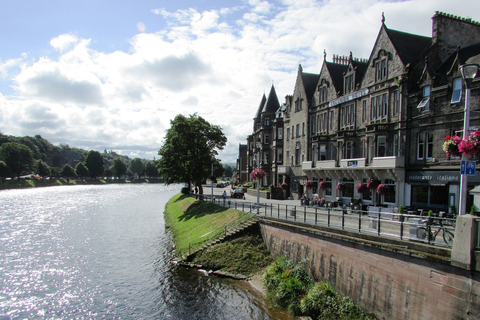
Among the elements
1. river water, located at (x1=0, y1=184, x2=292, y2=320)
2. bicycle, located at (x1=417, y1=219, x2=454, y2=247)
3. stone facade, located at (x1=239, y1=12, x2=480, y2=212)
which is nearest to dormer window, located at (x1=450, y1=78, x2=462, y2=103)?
stone facade, located at (x1=239, y1=12, x2=480, y2=212)

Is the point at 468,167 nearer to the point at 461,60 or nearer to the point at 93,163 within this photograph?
the point at 461,60

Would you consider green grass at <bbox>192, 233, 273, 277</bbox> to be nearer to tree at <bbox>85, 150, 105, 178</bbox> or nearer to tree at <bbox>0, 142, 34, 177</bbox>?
tree at <bbox>0, 142, 34, 177</bbox>

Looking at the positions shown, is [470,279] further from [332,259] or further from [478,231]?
[332,259]

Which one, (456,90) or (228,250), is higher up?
(456,90)

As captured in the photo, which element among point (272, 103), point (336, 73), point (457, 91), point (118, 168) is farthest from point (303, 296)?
point (118, 168)

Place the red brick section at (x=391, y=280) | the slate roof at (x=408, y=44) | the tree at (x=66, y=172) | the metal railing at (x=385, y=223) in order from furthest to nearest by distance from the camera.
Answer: the tree at (x=66, y=172) → the slate roof at (x=408, y=44) → the metal railing at (x=385, y=223) → the red brick section at (x=391, y=280)

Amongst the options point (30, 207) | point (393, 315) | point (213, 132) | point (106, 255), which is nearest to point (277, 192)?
point (213, 132)

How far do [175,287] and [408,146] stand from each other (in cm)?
2060

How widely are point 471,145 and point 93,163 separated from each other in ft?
A: 500

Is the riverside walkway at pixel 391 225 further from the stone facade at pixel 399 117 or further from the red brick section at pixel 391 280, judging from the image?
the stone facade at pixel 399 117

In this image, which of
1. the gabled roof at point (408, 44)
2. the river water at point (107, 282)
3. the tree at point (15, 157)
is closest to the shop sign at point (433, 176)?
the gabled roof at point (408, 44)

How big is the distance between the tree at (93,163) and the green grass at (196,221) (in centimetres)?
11430

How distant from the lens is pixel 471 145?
1112 cm

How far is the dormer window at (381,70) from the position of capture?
2839 centimetres
